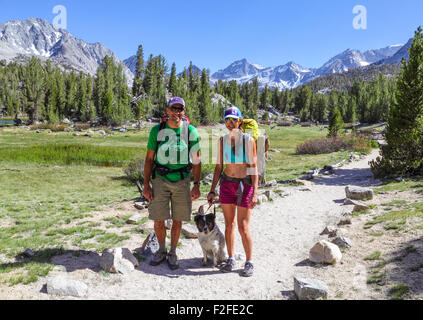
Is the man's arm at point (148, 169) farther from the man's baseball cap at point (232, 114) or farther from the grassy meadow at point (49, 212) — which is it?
the grassy meadow at point (49, 212)

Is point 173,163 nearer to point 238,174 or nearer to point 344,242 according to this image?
point 238,174

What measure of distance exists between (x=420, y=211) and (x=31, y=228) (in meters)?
11.4

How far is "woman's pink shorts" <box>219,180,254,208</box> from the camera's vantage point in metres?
4.94

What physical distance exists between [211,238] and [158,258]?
1.29 m

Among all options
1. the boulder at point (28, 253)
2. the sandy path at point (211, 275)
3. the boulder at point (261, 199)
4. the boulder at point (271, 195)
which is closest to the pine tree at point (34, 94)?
the boulder at point (271, 195)

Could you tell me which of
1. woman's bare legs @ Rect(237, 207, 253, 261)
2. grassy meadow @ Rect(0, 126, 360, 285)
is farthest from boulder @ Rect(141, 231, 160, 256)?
woman's bare legs @ Rect(237, 207, 253, 261)

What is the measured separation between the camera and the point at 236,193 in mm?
4973

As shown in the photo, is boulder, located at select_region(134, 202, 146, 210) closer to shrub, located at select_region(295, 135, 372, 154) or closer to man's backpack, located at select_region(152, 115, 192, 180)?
man's backpack, located at select_region(152, 115, 192, 180)

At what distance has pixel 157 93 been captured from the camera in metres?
99.8

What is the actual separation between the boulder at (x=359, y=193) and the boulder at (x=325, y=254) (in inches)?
250

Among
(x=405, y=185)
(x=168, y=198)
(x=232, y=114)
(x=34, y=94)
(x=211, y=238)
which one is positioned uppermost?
(x=34, y=94)

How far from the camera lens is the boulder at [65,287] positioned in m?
4.33

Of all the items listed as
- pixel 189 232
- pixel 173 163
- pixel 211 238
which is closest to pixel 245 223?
pixel 211 238

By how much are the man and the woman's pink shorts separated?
0.54 metres
